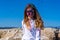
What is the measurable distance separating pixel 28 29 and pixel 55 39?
7.98 metres

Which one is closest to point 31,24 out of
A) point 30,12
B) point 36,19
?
point 36,19

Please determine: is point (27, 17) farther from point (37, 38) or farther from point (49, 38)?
point (49, 38)

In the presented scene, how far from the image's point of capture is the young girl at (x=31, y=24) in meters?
7.29

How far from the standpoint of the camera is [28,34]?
289 inches

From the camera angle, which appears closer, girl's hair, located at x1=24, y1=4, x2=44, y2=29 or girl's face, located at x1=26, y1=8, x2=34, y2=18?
girl's hair, located at x1=24, y1=4, x2=44, y2=29

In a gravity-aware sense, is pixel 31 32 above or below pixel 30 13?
below

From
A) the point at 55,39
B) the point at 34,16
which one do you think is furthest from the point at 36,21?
the point at 55,39

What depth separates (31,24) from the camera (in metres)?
7.46

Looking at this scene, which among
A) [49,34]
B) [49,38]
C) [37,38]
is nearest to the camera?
[37,38]

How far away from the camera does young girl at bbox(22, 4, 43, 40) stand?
7293 millimetres

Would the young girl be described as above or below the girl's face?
below

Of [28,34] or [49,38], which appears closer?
[28,34]

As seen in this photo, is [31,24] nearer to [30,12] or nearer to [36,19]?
[36,19]

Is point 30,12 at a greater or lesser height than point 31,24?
greater
